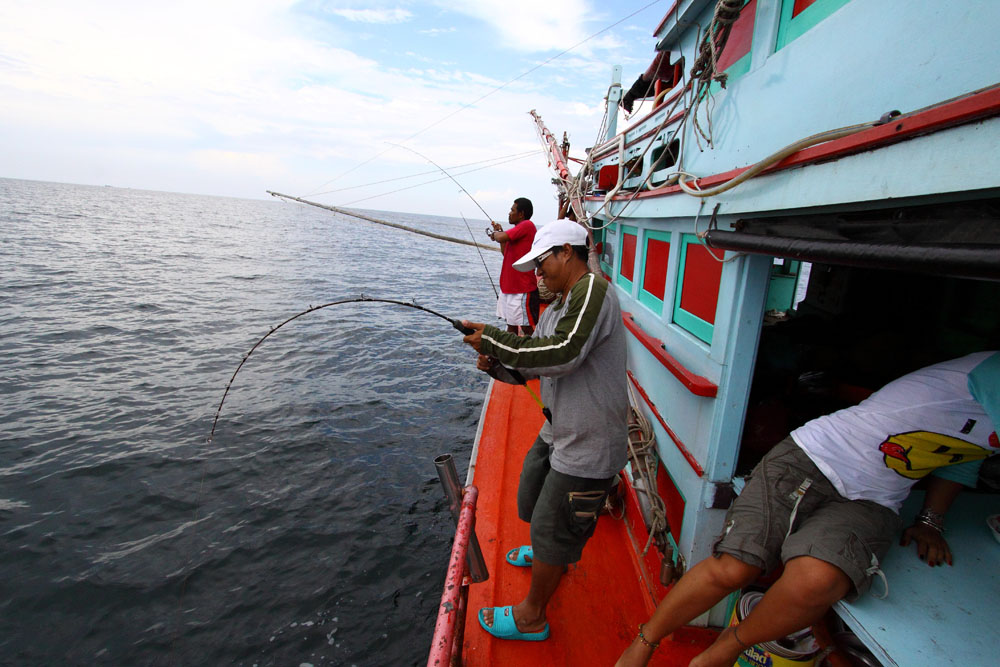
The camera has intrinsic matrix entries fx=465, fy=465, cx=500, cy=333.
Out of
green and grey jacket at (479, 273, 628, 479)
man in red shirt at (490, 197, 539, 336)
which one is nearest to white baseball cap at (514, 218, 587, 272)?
green and grey jacket at (479, 273, 628, 479)

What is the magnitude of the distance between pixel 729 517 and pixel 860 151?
1473 millimetres

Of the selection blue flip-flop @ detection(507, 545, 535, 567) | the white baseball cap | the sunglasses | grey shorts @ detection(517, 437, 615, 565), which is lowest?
blue flip-flop @ detection(507, 545, 535, 567)

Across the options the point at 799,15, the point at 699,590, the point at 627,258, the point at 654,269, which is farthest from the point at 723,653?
the point at 627,258

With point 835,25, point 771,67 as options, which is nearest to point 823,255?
point 835,25

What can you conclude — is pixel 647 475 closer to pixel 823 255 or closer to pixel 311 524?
pixel 823 255

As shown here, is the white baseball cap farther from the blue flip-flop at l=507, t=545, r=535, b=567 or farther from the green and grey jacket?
the blue flip-flop at l=507, t=545, r=535, b=567

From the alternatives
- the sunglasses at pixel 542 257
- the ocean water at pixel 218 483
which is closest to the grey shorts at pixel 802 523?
the sunglasses at pixel 542 257

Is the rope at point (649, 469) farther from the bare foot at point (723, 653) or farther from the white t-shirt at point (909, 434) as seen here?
the white t-shirt at point (909, 434)

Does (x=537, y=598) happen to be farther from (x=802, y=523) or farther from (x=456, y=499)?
(x=802, y=523)

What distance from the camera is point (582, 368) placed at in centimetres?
212

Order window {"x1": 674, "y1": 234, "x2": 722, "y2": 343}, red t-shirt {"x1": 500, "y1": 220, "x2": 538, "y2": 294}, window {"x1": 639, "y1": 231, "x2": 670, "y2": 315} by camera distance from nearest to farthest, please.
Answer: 1. window {"x1": 674, "y1": 234, "x2": 722, "y2": 343}
2. window {"x1": 639, "y1": 231, "x2": 670, "y2": 315}
3. red t-shirt {"x1": 500, "y1": 220, "x2": 538, "y2": 294}

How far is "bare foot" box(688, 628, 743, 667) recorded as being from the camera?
182 centimetres

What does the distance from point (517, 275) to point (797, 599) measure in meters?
4.33

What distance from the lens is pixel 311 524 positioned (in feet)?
18.1
